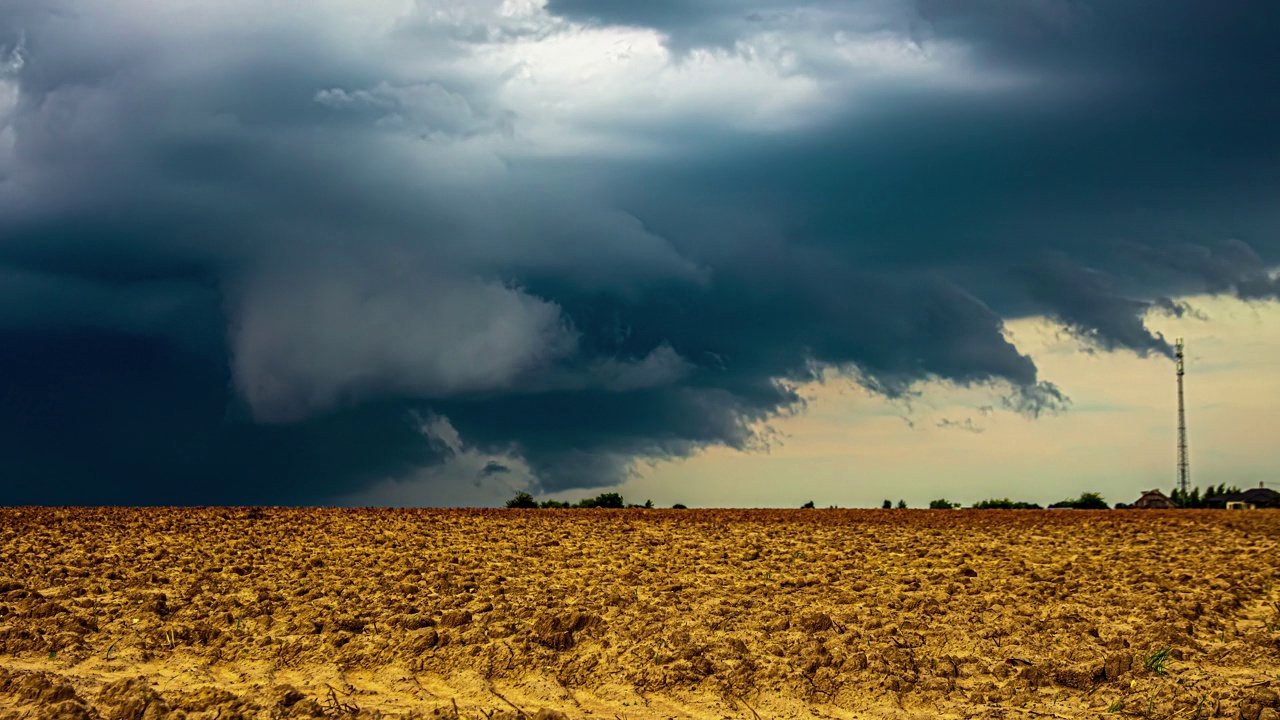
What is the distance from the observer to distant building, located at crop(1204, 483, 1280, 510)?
106750mm

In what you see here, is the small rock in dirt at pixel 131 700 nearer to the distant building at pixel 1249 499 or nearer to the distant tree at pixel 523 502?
the distant tree at pixel 523 502

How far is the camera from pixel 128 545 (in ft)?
99.3

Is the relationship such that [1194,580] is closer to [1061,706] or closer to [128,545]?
[1061,706]

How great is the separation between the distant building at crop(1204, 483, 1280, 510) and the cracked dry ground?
88.1m

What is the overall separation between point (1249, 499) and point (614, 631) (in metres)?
114

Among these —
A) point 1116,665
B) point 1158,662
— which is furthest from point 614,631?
point 1158,662

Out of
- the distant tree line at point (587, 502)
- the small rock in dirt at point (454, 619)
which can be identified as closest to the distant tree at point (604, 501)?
the distant tree line at point (587, 502)

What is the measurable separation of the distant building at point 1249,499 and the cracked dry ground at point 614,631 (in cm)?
8812

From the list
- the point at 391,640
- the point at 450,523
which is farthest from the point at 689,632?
the point at 450,523

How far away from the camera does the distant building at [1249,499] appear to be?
107m

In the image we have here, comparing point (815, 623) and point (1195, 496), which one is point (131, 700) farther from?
point (1195, 496)

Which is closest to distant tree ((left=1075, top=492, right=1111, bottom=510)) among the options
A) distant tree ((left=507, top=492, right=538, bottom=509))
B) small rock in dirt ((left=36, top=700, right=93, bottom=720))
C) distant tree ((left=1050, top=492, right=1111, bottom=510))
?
distant tree ((left=1050, top=492, right=1111, bottom=510))

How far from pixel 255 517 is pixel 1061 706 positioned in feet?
112

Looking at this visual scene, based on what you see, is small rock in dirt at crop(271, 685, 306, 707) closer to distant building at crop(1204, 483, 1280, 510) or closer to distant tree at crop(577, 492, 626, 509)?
distant tree at crop(577, 492, 626, 509)
